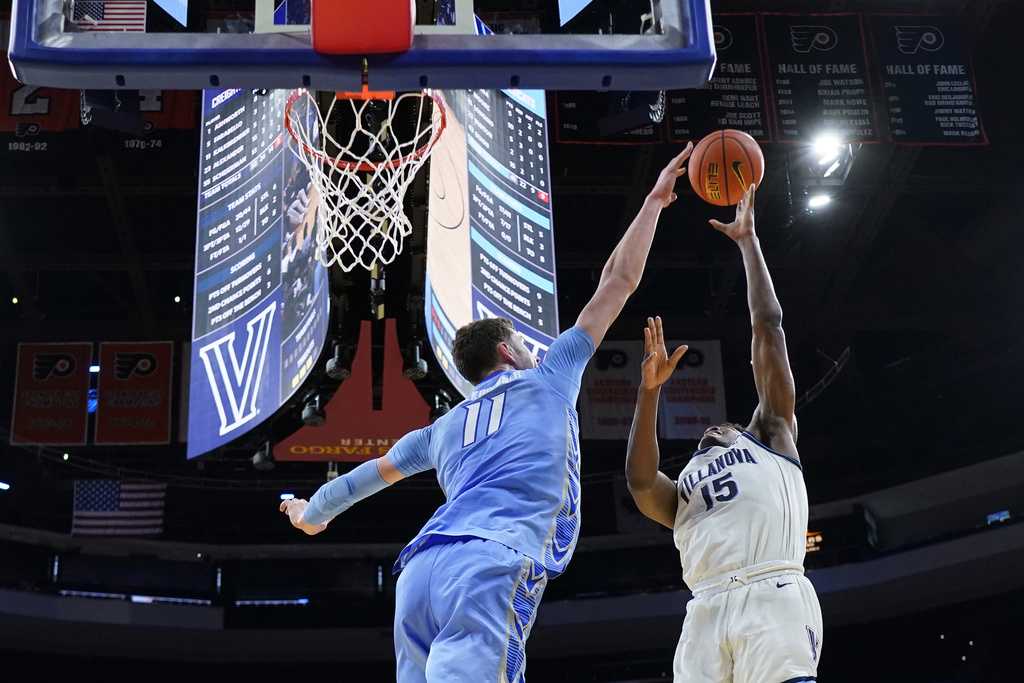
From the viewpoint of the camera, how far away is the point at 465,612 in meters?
2.63

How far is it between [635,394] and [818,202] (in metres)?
3.31

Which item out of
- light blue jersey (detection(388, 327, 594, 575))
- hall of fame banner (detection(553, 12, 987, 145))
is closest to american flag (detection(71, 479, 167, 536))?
hall of fame banner (detection(553, 12, 987, 145))

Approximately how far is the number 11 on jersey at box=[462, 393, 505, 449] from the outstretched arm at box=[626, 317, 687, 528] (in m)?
0.79

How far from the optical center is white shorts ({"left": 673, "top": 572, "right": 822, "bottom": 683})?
3.68 meters

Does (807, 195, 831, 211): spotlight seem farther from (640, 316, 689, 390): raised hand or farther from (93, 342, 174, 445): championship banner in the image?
(640, 316, 689, 390): raised hand

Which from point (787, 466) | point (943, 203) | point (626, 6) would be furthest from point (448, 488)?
point (943, 203)

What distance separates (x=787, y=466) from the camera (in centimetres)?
423

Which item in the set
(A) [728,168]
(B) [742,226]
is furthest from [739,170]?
(B) [742,226]

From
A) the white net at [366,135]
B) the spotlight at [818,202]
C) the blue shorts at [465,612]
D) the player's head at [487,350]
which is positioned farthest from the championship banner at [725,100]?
the blue shorts at [465,612]

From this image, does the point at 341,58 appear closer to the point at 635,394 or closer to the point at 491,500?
the point at 491,500

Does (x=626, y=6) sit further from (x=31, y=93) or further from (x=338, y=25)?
(x=31, y=93)

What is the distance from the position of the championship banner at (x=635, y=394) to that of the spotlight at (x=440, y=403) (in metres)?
4.39

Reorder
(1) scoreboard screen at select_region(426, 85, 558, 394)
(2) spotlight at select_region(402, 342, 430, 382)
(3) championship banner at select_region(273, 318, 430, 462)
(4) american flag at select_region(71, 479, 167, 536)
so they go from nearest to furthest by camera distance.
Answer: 1. (1) scoreboard screen at select_region(426, 85, 558, 394)
2. (2) spotlight at select_region(402, 342, 430, 382)
3. (3) championship banner at select_region(273, 318, 430, 462)
4. (4) american flag at select_region(71, 479, 167, 536)

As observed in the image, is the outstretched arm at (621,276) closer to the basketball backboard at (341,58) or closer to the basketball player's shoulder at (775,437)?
the basketball backboard at (341,58)
